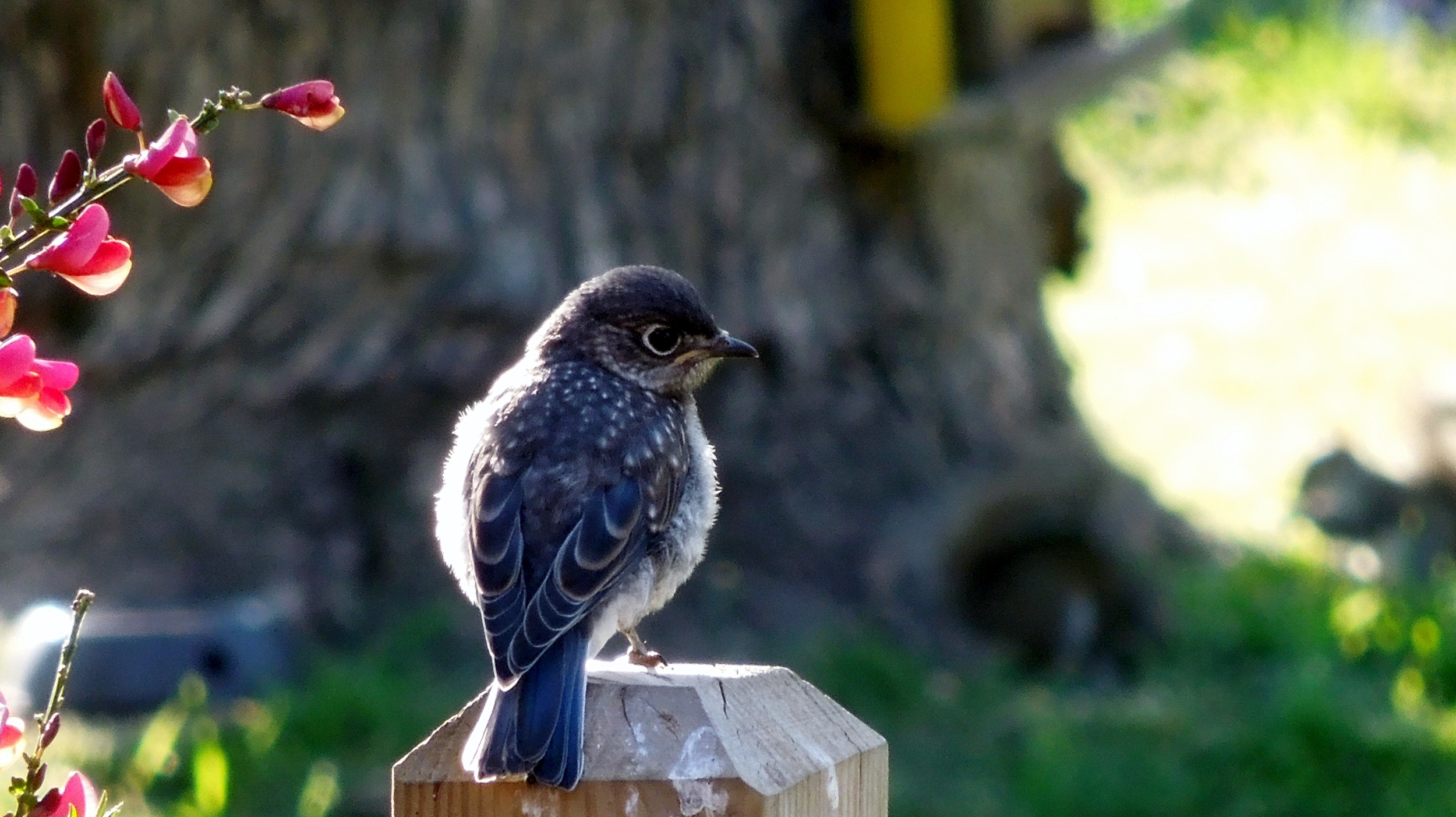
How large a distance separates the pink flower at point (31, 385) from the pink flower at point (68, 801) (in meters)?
0.30

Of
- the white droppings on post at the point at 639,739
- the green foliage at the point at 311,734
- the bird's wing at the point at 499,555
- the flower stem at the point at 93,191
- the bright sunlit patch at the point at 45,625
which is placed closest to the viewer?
the flower stem at the point at 93,191

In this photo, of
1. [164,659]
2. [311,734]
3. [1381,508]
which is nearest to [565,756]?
[311,734]

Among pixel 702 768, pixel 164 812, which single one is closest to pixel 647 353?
→ pixel 702 768

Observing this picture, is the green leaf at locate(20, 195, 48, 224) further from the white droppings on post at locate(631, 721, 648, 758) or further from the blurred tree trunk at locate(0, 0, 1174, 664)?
the blurred tree trunk at locate(0, 0, 1174, 664)

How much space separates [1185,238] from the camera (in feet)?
44.9

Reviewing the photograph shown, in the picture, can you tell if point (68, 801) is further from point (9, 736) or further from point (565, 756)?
point (565, 756)

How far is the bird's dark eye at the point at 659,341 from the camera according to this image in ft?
11.4

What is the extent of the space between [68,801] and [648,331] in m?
1.97

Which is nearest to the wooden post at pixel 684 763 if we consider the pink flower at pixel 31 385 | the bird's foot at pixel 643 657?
the pink flower at pixel 31 385

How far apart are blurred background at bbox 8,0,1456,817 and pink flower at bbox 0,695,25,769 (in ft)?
13.3

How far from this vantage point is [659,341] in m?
3.48

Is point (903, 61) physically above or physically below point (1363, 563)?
above

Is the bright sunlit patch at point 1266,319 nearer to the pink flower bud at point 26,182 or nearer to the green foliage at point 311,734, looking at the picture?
the green foliage at point 311,734

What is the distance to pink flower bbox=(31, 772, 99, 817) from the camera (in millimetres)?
1572
